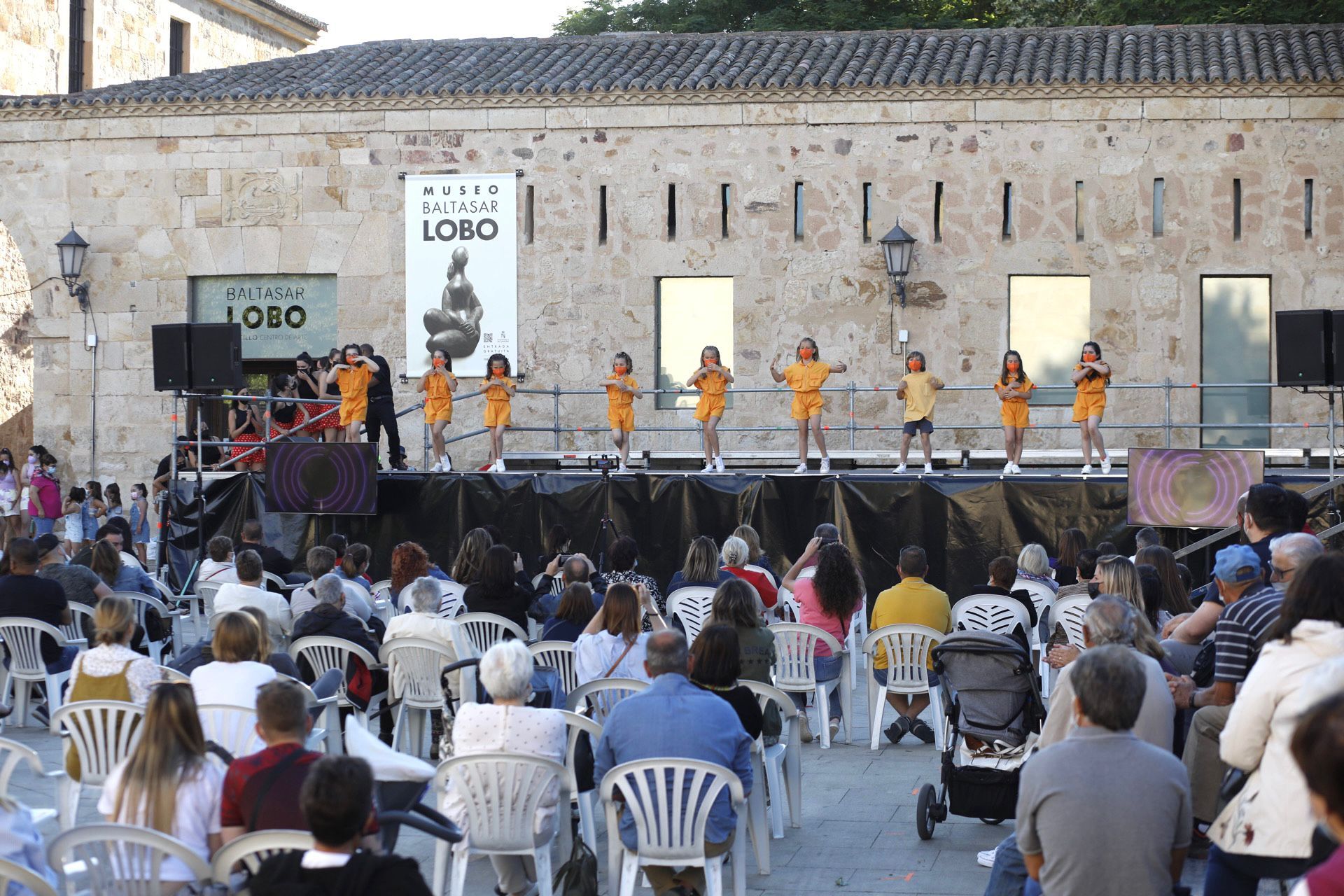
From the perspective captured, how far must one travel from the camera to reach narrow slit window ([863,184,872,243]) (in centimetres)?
1991

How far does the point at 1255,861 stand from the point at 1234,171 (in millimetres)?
16668

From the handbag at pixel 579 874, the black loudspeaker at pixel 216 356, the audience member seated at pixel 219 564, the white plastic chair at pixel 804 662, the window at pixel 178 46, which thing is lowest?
the handbag at pixel 579 874

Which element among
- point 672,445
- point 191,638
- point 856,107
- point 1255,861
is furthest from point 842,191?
point 1255,861

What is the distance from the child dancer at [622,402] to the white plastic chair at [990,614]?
7.40m

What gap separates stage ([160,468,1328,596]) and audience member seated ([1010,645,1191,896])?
997 centimetres

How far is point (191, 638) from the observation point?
13.8 metres

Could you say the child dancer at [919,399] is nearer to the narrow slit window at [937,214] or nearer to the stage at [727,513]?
the stage at [727,513]

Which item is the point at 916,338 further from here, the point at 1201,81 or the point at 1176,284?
the point at 1201,81

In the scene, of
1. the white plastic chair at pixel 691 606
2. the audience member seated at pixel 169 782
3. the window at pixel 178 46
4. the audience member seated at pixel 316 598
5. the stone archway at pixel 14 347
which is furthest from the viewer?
the window at pixel 178 46

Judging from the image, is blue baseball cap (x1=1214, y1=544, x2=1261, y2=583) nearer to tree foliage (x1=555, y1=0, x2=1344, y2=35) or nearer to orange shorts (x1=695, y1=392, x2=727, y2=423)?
orange shorts (x1=695, y1=392, x2=727, y2=423)

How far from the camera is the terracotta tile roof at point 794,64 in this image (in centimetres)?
1958

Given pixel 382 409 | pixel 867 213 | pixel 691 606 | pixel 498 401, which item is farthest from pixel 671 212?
pixel 691 606

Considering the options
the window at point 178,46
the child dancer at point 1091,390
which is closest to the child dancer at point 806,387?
the child dancer at point 1091,390

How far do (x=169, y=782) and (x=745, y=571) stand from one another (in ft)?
18.7
